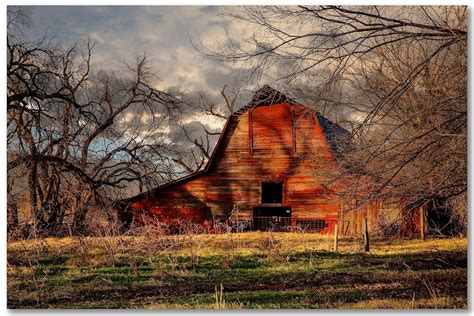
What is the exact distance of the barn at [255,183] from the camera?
16.6 metres

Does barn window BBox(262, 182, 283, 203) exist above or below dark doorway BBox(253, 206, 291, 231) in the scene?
above

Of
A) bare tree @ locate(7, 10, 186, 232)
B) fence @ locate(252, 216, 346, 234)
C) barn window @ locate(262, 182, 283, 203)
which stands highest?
bare tree @ locate(7, 10, 186, 232)

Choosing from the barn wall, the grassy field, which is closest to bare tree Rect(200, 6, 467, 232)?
the grassy field

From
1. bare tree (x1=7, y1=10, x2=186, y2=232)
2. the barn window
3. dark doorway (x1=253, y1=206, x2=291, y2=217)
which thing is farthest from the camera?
the barn window

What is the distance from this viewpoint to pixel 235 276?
29.5 feet

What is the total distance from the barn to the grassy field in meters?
3.99

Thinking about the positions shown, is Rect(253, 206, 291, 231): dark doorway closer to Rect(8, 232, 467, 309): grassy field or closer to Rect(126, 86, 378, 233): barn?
Rect(126, 86, 378, 233): barn

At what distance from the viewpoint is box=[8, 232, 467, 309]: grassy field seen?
7.01 metres

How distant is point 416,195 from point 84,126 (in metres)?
6.75

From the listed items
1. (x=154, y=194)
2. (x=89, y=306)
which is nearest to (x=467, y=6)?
(x=89, y=306)

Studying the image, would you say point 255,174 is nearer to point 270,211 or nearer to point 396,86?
point 270,211

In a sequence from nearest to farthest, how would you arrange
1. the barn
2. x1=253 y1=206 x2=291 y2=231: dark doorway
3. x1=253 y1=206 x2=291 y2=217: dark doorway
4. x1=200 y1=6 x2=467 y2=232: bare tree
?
x1=200 y1=6 x2=467 y2=232: bare tree
the barn
x1=253 y1=206 x2=291 y2=231: dark doorway
x1=253 y1=206 x2=291 y2=217: dark doorway

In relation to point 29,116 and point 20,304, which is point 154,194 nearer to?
point 29,116

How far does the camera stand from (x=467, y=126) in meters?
6.37
